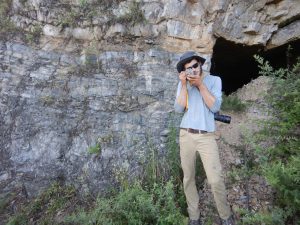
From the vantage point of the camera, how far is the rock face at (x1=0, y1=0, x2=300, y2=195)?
5219 mm

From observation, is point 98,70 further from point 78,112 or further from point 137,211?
point 137,211

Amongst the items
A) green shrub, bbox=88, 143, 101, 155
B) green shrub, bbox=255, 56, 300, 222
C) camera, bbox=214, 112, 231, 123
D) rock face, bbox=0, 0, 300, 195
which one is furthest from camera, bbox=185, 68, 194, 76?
green shrub, bbox=88, 143, 101, 155

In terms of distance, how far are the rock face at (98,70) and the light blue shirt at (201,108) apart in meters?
1.53

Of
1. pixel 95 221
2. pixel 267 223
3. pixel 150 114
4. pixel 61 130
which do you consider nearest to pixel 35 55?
pixel 61 130

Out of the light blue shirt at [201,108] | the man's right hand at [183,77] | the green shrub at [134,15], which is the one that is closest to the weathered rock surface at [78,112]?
the green shrub at [134,15]

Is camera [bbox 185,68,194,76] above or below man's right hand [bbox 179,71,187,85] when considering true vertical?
above

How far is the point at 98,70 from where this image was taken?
5668 millimetres

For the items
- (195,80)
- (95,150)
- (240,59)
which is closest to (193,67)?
(195,80)

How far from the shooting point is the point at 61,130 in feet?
17.6

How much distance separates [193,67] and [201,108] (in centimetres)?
48

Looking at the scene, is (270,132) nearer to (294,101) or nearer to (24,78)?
(294,101)

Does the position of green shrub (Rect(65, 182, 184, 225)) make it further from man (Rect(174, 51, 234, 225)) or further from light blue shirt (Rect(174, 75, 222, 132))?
light blue shirt (Rect(174, 75, 222, 132))

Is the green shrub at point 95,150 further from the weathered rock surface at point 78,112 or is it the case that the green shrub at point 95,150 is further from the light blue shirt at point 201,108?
the light blue shirt at point 201,108

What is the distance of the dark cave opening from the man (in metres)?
2.72
